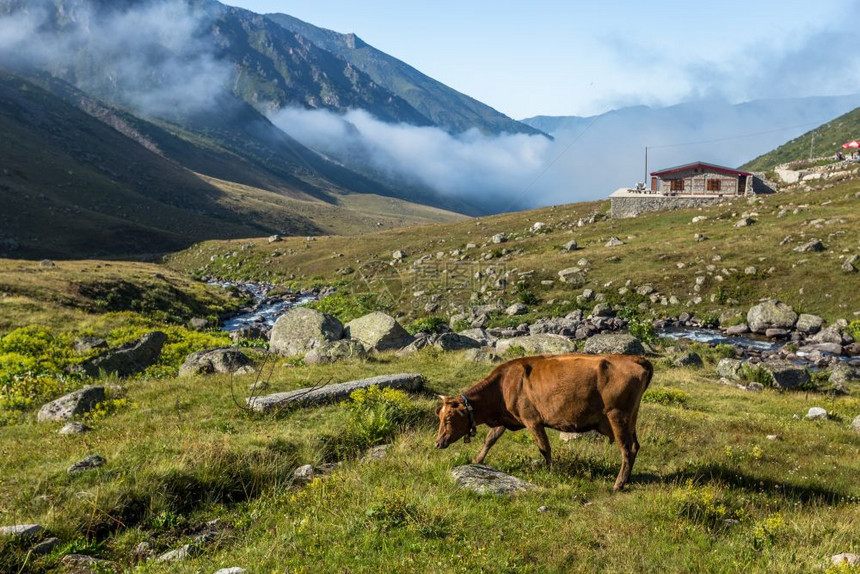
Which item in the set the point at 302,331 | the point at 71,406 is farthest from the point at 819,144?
the point at 71,406

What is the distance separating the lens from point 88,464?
31.1 ft

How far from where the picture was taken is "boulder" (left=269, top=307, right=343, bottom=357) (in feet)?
90.7

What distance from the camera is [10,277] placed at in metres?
39.8

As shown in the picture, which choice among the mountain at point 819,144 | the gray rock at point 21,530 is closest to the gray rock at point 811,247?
the gray rock at point 21,530

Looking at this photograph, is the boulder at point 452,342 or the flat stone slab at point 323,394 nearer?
the flat stone slab at point 323,394

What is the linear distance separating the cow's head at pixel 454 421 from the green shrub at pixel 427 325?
2853 centimetres

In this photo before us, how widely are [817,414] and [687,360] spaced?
33.3 ft

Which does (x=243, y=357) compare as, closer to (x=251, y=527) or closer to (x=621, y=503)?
(x=251, y=527)

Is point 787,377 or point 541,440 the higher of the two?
point 541,440

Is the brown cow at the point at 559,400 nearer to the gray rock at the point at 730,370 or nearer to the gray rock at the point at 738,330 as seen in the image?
the gray rock at the point at 730,370

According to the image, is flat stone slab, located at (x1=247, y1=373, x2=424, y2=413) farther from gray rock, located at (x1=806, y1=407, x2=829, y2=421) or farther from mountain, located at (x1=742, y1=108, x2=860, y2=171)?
mountain, located at (x1=742, y1=108, x2=860, y2=171)

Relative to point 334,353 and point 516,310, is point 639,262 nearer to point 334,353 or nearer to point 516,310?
point 516,310

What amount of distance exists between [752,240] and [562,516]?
4800cm

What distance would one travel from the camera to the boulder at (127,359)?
19859 mm
